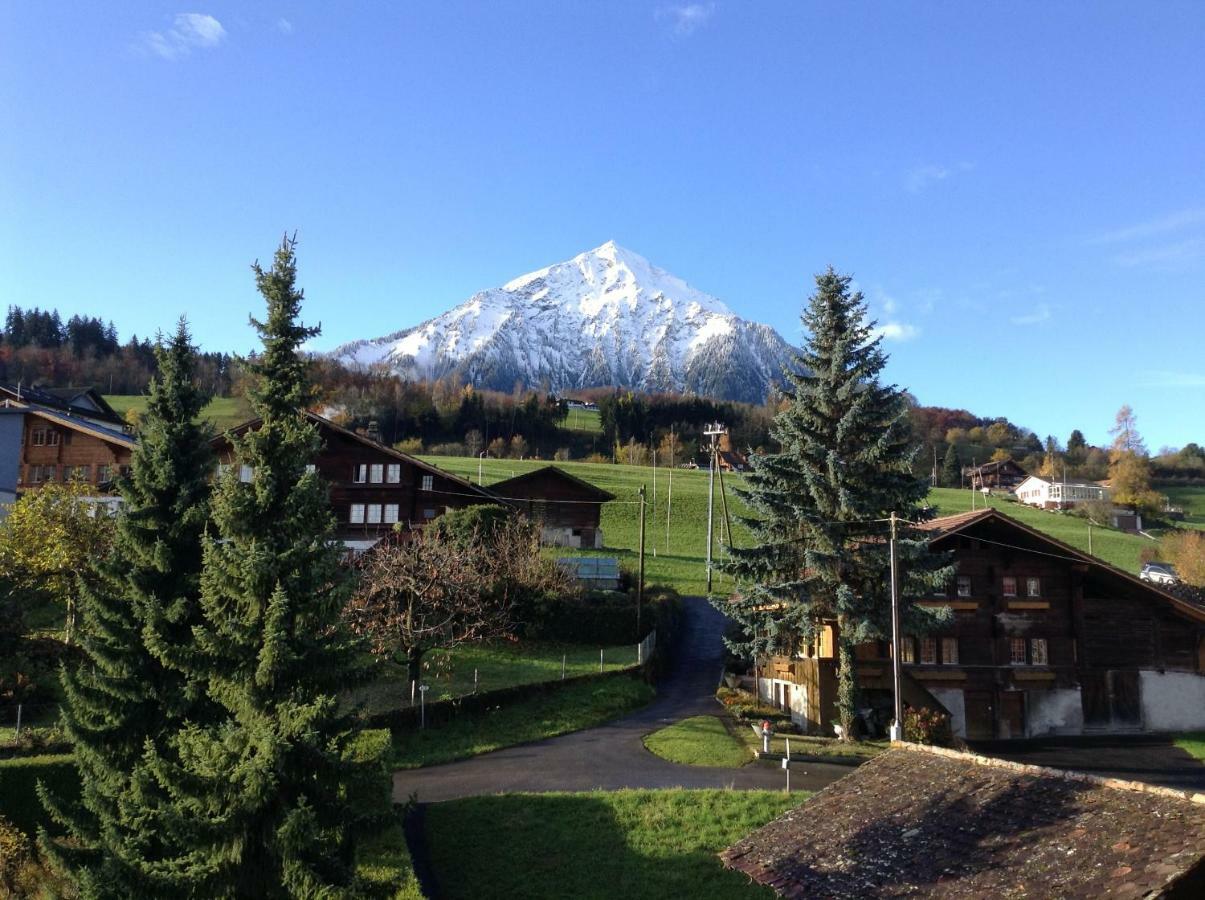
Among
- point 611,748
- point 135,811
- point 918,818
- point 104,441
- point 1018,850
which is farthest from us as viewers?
point 104,441

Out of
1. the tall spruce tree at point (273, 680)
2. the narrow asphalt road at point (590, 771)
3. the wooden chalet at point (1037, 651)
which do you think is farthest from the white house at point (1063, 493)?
the tall spruce tree at point (273, 680)

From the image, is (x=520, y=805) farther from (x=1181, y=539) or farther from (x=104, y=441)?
(x=1181, y=539)

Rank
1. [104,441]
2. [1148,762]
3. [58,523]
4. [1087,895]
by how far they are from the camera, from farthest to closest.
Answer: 1. [104,441]
2. [58,523]
3. [1148,762]
4. [1087,895]

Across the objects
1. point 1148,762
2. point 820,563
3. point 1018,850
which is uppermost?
point 820,563

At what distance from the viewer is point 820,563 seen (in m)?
29.8

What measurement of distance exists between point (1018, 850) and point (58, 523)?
36.4 m

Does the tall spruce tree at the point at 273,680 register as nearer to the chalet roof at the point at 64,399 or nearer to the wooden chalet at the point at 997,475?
the chalet roof at the point at 64,399

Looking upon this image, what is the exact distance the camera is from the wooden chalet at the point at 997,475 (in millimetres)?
134500

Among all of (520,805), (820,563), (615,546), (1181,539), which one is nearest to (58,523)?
(520,805)

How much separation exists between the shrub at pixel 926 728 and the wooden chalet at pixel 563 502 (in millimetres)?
36847

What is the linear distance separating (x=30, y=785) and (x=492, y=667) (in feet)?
63.7

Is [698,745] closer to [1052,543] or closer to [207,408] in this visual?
[1052,543]

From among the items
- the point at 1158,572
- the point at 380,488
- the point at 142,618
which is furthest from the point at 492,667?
the point at 1158,572

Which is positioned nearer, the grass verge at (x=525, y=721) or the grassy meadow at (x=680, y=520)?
the grass verge at (x=525, y=721)
